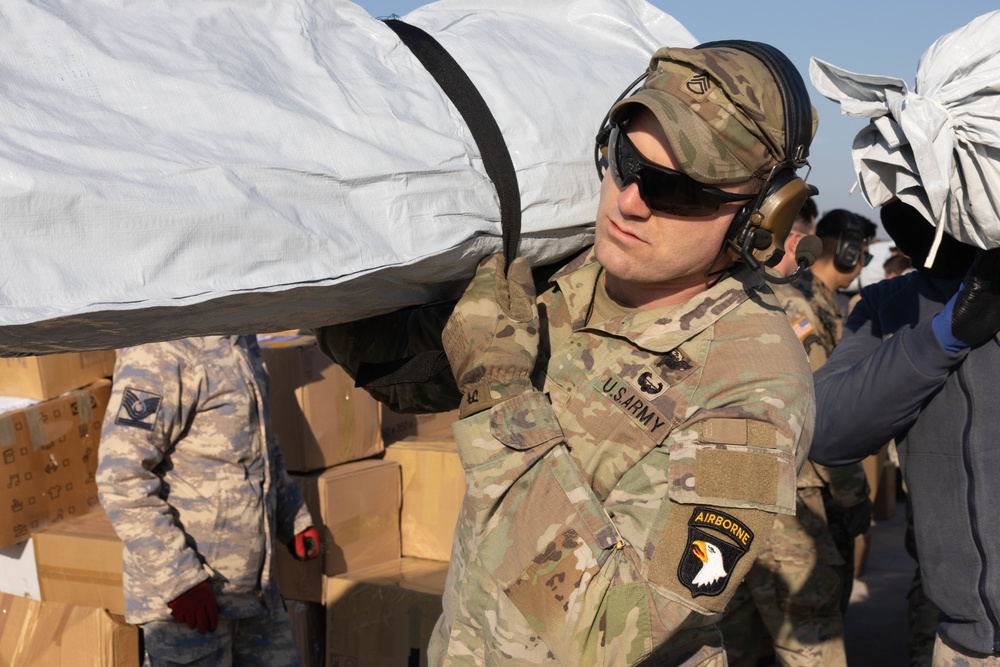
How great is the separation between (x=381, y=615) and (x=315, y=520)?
0.53 meters

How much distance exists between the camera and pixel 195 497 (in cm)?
335

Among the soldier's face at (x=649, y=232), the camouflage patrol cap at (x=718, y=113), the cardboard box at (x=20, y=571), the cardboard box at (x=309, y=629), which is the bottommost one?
the cardboard box at (x=309, y=629)

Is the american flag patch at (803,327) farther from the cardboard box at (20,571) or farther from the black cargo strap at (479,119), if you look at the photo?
the cardboard box at (20,571)

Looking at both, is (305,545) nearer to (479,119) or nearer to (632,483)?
(632,483)

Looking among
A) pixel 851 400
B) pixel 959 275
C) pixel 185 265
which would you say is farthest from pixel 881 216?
pixel 185 265

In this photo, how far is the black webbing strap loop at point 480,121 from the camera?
1606mm

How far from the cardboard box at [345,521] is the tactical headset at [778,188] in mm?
3002

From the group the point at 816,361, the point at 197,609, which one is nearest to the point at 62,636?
the point at 197,609

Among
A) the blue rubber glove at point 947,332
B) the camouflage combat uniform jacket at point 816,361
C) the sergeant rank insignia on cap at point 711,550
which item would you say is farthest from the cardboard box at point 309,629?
the sergeant rank insignia on cap at point 711,550

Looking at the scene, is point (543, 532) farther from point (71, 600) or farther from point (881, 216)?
point (71, 600)

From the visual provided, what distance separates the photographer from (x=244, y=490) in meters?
3.41

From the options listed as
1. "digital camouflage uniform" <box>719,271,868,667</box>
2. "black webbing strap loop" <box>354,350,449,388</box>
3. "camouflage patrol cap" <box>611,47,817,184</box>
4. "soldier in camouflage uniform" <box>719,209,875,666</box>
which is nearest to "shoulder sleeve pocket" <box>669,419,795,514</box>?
"camouflage patrol cap" <box>611,47,817,184</box>

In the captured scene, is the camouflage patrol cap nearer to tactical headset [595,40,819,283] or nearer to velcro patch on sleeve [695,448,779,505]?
tactical headset [595,40,819,283]

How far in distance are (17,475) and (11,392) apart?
1.31 feet
